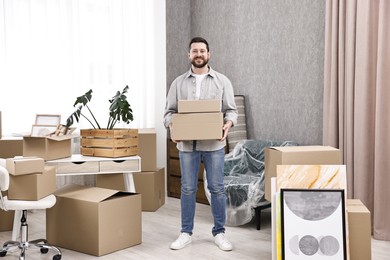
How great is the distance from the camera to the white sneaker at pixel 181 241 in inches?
130

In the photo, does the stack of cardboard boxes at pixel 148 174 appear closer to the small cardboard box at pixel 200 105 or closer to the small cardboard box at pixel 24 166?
the small cardboard box at pixel 200 105

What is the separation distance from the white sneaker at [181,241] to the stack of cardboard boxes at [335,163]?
0.63 metres

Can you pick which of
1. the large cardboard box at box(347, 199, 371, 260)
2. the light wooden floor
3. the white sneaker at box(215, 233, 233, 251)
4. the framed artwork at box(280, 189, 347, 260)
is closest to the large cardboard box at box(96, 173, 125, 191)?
the light wooden floor

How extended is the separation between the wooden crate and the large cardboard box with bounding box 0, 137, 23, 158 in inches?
19.5

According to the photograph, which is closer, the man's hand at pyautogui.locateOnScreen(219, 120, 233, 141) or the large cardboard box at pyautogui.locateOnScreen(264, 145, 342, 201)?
the large cardboard box at pyautogui.locateOnScreen(264, 145, 342, 201)

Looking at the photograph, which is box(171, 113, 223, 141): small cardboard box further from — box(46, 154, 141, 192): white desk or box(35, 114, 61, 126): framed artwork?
box(35, 114, 61, 126): framed artwork

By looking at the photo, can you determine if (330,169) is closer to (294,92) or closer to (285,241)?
(285,241)

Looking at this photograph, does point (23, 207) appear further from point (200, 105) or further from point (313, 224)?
point (313, 224)

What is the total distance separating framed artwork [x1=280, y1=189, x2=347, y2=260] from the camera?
2627 mm

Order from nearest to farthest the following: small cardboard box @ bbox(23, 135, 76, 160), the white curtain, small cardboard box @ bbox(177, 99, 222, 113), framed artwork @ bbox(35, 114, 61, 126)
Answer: small cardboard box @ bbox(177, 99, 222, 113) < small cardboard box @ bbox(23, 135, 76, 160) < framed artwork @ bbox(35, 114, 61, 126) < the white curtain

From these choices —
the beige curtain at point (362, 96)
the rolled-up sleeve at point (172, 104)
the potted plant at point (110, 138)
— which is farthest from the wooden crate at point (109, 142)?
the beige curtain at point (362, 96)

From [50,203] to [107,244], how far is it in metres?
0.48

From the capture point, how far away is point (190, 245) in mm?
3393

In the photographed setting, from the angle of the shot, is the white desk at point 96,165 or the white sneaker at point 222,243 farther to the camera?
the white desk at point 96,165
